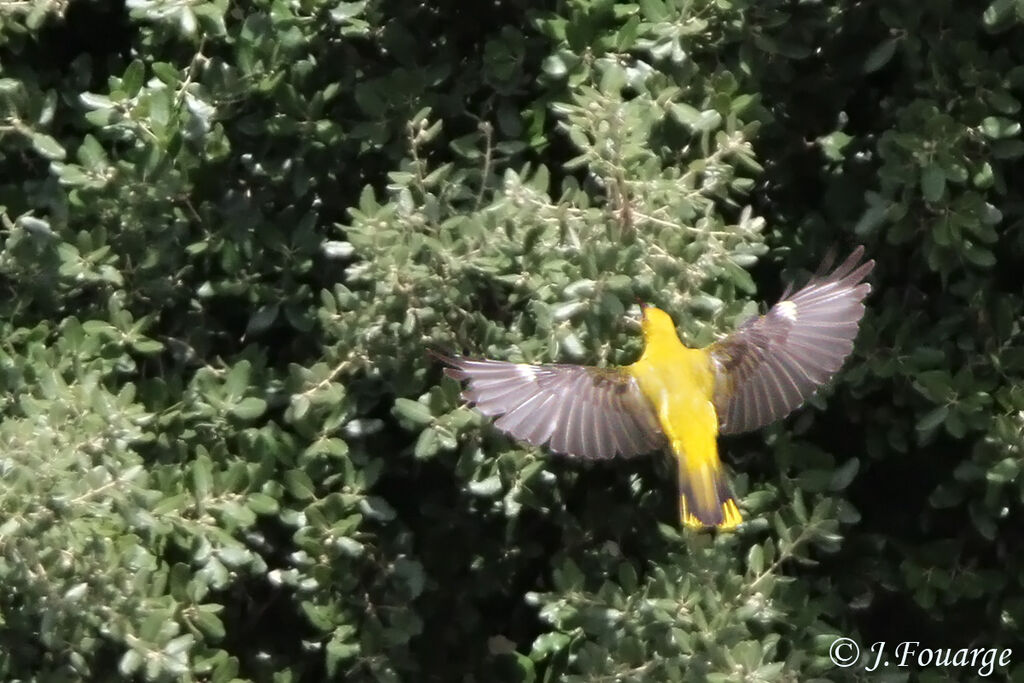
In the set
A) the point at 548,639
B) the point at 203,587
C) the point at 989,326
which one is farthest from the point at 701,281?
the point at 203,587

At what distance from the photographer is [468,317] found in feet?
10.3

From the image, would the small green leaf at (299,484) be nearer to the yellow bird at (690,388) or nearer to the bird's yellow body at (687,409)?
the yellow bird at (690,388)

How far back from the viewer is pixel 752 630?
313 cm

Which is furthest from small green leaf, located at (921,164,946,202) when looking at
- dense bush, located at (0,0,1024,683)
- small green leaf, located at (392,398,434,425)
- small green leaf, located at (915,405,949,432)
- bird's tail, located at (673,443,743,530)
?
small green leaf, located at (392,398,434,425)

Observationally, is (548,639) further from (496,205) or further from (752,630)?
(496,205)

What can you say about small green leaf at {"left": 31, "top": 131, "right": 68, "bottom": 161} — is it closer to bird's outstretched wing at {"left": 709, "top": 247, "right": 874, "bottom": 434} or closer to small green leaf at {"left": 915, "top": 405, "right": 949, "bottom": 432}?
bird's outstretched wing at {"left": 709, "top": 247, "right": 874, "bottom": 434}

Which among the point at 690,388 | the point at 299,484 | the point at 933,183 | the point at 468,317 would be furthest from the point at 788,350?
the point at 299,484

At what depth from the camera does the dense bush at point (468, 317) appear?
3039mm

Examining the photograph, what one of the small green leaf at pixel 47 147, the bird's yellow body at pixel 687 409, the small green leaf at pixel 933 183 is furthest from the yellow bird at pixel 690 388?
the small green leaf at pixel 47 147

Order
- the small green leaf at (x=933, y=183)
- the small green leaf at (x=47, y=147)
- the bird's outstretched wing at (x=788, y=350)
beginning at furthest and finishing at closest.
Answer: the small green leaf at (x=47, y=147), the bird's outstretched wing at (x=788, y=350), the small green leaf at (x=933, y=183)

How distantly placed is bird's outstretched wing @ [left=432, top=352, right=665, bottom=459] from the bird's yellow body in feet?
0.12

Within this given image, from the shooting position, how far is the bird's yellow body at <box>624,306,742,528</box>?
3.11 metres

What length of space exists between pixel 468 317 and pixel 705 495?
59 centimetres

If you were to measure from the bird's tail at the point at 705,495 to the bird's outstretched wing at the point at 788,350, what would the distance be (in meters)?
0.13
